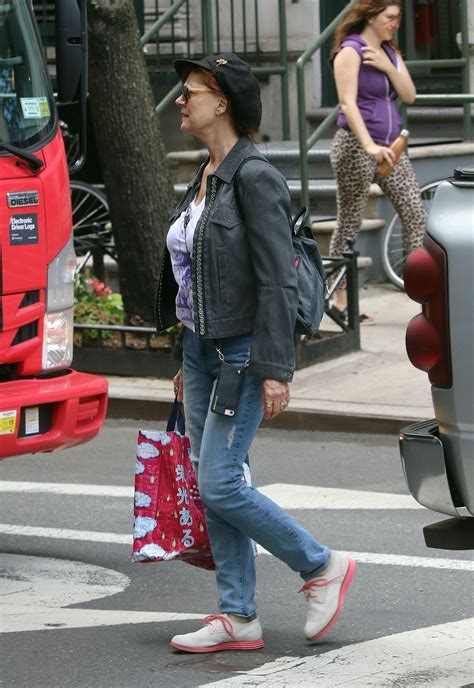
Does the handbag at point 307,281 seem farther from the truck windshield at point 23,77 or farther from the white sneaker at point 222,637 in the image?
the truck windshield at point 23,77

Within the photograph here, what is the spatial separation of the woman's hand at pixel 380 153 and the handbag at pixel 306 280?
5779 millimetres

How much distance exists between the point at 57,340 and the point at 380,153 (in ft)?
16.2

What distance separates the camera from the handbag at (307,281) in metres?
5.05

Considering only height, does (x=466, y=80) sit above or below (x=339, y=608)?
above

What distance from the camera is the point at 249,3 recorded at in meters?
15.2

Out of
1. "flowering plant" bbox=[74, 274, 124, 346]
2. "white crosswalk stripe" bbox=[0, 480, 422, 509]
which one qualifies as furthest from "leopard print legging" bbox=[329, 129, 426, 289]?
"white crosswalk stripe" bbox=[0, 480, 422, 509]

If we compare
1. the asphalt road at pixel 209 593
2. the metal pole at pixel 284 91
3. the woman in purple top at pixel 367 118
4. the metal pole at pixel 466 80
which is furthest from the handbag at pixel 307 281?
the metal pole at pixel 284 91

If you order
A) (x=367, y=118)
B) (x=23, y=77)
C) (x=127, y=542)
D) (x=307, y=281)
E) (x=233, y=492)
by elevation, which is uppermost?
(x=23, y=77)

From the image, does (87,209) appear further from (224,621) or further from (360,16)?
(224,621)

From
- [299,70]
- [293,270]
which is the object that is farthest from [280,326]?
[299,70]

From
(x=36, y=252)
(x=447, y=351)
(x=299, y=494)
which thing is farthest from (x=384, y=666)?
(x=299, y=494)

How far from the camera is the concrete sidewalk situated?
9.14 metres

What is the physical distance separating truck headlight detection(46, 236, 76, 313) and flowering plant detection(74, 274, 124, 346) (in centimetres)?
397

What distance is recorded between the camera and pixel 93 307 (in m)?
10.8
